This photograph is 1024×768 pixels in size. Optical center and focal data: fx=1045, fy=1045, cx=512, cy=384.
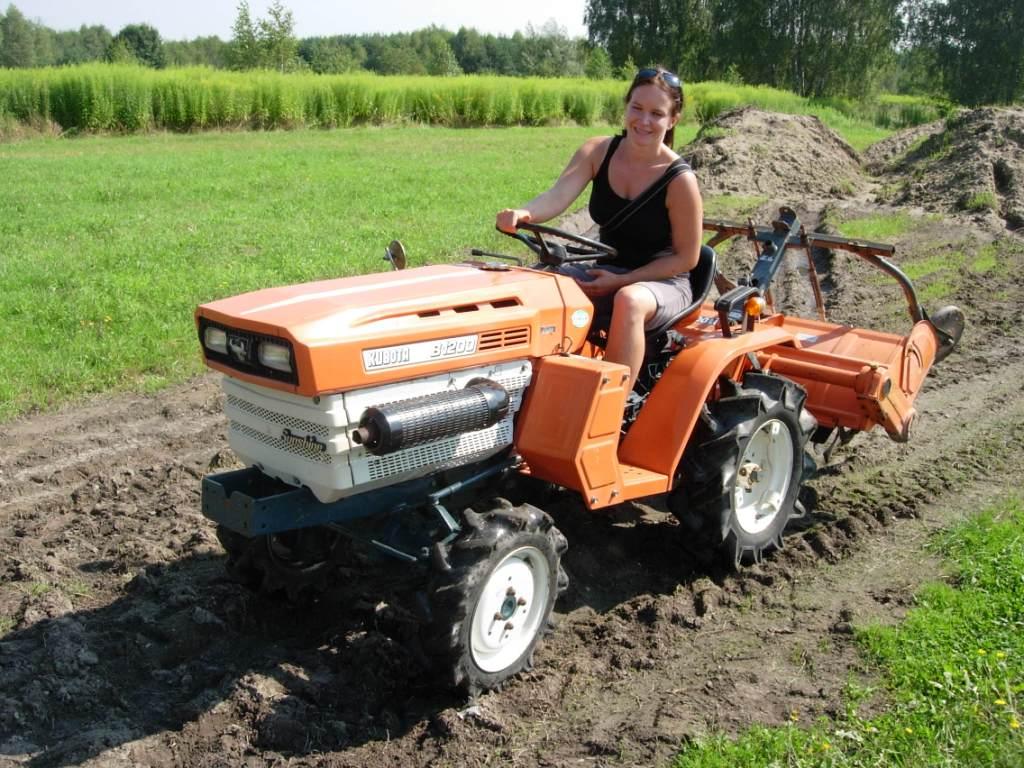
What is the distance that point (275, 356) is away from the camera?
360 centimetres

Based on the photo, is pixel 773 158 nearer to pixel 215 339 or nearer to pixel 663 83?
pixel 663 83

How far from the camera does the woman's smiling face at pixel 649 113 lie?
4.67 m

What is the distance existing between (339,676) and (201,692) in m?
0.51

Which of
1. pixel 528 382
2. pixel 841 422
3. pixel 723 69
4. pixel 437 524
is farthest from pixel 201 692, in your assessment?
pixel 723 69

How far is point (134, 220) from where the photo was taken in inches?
495

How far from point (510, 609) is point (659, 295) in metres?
1.53

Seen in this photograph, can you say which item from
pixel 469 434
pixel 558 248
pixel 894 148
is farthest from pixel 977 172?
pixel 469 434

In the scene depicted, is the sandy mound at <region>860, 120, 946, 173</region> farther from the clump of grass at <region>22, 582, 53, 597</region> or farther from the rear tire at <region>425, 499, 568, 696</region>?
the clump of grass at <region>22, 582, 53, 597</region>

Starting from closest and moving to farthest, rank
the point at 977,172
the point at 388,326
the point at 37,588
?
the point at 388,326
the point at 37,588
the point at 977,172

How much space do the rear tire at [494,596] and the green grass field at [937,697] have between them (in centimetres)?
79

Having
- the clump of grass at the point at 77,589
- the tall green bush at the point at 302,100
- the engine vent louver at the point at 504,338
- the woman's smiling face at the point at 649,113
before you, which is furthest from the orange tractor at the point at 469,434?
the tall green bush at the point at 302,100

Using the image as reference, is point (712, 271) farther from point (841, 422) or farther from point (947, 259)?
point (947, 259)

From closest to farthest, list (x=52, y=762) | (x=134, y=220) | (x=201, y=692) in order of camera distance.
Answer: (x=52, y=762) < (x=201, y=692) < (x=134, y=220)

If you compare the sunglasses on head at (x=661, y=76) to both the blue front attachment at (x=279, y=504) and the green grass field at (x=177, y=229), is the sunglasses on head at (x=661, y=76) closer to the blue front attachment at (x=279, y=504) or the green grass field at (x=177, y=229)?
the blue front attachment at (x=279, y=504)
